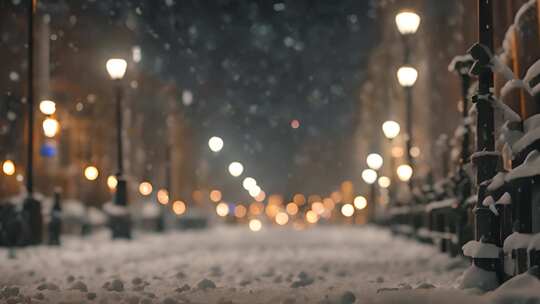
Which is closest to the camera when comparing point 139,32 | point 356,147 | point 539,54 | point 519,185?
point 519,185

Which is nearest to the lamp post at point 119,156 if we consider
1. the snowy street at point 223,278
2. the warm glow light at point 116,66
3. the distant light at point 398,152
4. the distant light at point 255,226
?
the warm glow light at point 116,66

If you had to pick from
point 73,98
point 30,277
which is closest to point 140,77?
point 73,98

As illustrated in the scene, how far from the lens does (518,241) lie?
7.36 meters

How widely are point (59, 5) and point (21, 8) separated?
7.19 meters

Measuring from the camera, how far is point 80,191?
6044 cm

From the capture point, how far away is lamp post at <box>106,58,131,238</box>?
21328mm

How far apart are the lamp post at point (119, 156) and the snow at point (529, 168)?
1530 centimetres

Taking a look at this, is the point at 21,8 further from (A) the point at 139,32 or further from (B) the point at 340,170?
(B) the point at 340,170

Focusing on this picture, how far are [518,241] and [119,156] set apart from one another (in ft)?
58.4

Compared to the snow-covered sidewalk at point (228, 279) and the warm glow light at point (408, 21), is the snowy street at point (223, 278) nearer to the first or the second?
the snow-covered sidewalk at point (228, 279)

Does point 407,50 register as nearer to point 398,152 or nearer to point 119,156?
point 119,156

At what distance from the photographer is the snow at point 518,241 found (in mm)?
7214

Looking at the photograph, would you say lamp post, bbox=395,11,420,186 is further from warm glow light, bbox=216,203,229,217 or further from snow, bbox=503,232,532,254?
warm glow light, bbox=216,203,229,217

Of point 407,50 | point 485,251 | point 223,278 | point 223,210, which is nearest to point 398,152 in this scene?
point 407,50
